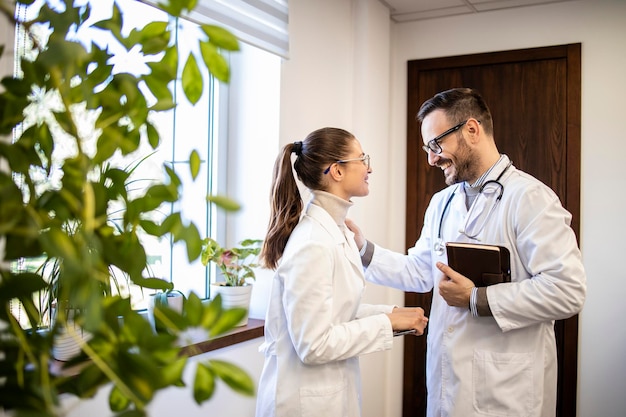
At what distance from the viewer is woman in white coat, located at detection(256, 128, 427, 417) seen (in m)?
1.53

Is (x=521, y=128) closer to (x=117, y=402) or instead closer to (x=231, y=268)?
(x=231, y=268)

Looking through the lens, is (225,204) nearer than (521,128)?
Yes

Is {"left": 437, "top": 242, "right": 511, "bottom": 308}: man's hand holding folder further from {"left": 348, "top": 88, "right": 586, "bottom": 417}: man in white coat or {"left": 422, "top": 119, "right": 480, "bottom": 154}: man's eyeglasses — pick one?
{"left": 422, "top": 119, "right": 480, "bottom": 154}: man's eyeglasses

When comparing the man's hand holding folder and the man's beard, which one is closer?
the man's hand holding folder

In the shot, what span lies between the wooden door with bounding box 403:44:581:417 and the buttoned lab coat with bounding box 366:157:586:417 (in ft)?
3.73

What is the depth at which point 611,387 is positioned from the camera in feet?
9.40

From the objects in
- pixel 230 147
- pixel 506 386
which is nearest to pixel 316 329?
pixel 506 386

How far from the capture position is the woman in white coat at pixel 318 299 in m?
1.53

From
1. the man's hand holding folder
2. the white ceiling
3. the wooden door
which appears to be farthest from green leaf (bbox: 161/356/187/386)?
the white ceiling

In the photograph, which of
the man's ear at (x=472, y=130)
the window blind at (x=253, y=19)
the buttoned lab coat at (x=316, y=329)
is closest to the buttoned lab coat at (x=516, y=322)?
the man's ear at (x=472, y=130)

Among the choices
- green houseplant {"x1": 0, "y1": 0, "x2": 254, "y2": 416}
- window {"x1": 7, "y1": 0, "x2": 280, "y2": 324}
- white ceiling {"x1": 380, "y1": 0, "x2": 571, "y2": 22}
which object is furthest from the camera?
white ceiling {"x1": 380, "y1": 0, "x2": 571, "y2": 22}

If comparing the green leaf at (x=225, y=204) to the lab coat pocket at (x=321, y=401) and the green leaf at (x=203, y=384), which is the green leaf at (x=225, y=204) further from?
the lab coat pocket at (x=321, y=401)

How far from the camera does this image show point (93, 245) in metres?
0.50

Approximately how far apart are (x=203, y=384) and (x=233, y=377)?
3 centimetres
